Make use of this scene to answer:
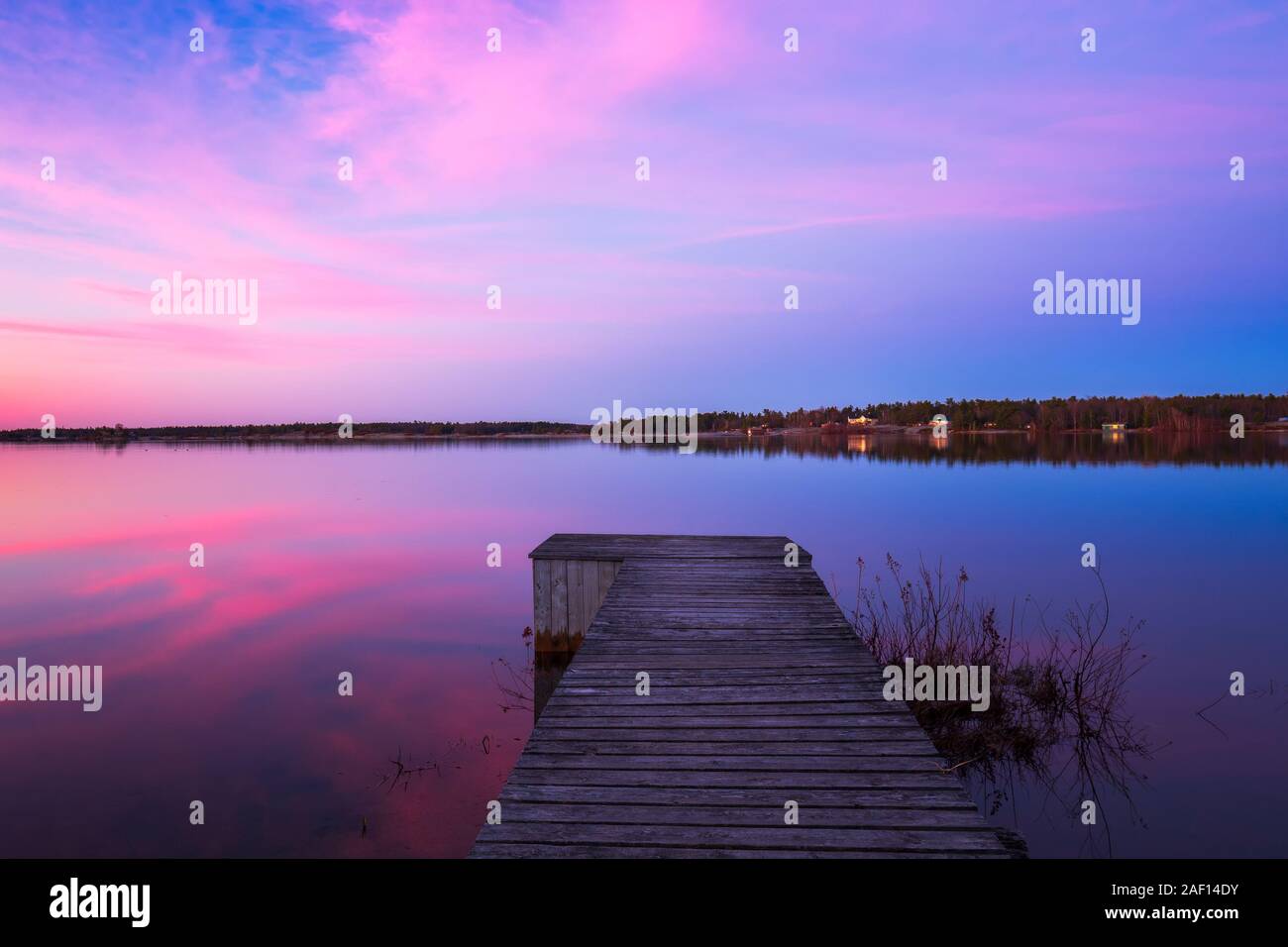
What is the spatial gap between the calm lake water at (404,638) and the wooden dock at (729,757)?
193 centimetres

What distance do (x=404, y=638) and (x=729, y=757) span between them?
890cm

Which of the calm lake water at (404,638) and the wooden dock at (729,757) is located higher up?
the wooden dock at (729,757)

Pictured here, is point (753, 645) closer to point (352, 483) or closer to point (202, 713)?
point (202, 713)

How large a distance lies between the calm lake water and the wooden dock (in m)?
1.93

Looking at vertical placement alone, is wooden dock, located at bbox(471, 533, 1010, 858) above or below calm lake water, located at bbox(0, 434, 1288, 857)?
above

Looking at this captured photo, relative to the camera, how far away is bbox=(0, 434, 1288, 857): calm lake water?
20.3 ft

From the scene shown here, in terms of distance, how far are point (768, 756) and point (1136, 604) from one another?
1212 centimetres

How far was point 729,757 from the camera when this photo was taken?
4090mm

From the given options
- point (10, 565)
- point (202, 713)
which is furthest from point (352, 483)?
point (202, 713)

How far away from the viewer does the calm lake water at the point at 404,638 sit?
20.3 feet

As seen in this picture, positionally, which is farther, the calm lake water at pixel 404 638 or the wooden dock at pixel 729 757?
the calm lake water at pixel 404 638

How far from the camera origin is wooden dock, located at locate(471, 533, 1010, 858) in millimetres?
3203

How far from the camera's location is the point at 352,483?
127 feet

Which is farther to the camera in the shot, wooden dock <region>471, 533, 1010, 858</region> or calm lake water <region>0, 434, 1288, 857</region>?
calm lake water <region>0, 434, 1288, 857</region>
